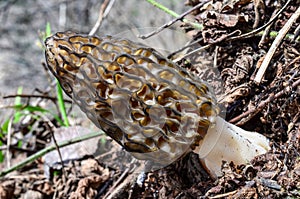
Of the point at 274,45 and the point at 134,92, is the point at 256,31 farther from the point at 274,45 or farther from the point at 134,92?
the point at 134,92

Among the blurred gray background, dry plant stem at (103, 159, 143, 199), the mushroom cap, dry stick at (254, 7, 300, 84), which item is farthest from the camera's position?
the blurred gray background

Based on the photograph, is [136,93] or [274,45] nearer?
[136,93]

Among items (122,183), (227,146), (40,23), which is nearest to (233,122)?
(227,146)

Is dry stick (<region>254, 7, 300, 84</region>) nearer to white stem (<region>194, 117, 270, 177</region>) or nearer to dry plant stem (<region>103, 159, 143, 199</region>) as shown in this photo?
white stem (<region>194, 117, 270, 177</region>)

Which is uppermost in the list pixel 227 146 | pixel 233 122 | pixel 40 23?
pixel 40 23

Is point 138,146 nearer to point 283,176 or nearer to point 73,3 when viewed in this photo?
point 283,176

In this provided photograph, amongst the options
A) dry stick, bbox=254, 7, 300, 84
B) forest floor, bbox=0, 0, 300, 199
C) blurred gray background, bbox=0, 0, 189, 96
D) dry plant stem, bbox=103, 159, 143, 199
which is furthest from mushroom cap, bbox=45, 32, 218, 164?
blurred gray background, bbox=0, 0, 189, 96

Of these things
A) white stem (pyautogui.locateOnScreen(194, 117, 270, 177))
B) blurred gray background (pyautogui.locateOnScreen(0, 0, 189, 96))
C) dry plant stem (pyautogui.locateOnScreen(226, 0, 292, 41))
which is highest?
blurred gray background (pyautogui.locateOnScreen(0, 0, 189, 96))
